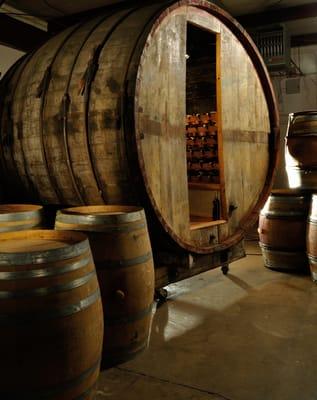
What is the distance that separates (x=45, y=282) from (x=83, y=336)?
0.32 meters

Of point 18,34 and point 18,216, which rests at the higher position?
point 18,34

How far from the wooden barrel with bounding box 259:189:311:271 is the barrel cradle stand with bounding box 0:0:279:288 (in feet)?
3.07

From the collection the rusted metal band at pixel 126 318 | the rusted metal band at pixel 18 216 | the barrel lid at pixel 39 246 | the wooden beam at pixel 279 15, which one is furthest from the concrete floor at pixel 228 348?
the wooden beam at pixel 279 15

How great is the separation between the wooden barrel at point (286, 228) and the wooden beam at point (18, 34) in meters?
4.12

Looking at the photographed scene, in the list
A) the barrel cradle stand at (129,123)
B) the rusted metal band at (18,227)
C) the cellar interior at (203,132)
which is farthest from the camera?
the cellar interior at (203,132)

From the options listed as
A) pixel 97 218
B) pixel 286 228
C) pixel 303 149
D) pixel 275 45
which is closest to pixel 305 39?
pixel 275 45

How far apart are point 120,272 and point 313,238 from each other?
9.91 feet

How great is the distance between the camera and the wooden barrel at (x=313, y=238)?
4.98m

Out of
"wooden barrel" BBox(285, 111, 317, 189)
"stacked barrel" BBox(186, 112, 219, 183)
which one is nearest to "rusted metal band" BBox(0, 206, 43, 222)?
"stacked barrel" BBox(186, 112, 219, 183)

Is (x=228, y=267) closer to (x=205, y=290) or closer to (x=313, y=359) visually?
(x=205, y=290)

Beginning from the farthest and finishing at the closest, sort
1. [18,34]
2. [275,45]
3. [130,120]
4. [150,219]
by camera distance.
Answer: [275,45], [18,34], [150,219], [130,120]

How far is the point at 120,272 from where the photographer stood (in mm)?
2715

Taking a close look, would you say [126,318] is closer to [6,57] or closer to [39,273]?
[39,273]

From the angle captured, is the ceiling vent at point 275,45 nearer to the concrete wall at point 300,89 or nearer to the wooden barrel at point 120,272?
the concrete wall at point 300,89
